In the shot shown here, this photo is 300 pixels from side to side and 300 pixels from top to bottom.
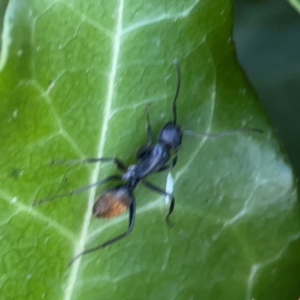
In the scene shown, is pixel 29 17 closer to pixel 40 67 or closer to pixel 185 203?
pixel 40 67

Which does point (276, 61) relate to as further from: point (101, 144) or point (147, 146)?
point (101, 144)

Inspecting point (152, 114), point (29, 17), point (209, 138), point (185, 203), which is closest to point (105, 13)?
point (29, 17)

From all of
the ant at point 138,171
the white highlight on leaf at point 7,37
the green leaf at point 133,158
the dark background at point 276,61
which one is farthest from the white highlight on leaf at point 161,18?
the dark background at point 276,61

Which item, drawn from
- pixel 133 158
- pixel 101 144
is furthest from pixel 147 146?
pixel 101 144

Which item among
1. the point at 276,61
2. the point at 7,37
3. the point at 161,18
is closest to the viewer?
the point at 7,37

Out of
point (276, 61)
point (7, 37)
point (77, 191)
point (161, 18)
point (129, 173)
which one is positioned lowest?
point (276, 61)

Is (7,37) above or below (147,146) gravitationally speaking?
above
